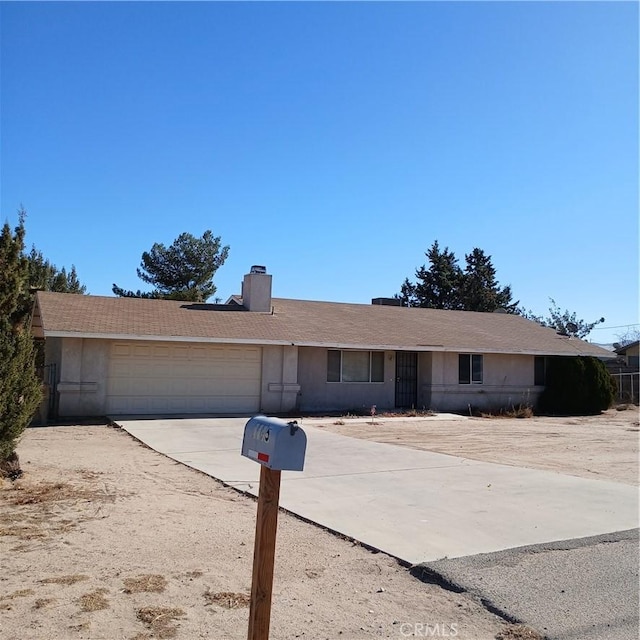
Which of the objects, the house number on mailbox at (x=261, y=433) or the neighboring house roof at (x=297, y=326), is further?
the neighboring house roof at (x=297, y=326)

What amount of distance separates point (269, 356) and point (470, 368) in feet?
28.1

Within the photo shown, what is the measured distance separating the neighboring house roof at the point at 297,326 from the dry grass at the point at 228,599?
13.7 meters

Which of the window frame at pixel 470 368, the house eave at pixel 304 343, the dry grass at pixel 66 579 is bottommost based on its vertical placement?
the dry grass at pixel 66 579

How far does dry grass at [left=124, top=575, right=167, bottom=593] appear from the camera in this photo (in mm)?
4914

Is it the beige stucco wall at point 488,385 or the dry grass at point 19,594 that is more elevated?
the beige stucco wall at point 488,385

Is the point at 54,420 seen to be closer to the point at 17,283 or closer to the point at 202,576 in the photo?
the point at 17,283

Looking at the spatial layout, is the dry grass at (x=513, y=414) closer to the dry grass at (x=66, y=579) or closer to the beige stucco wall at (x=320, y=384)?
the beige stucco wall at (x=320, y=384)

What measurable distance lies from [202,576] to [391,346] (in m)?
17.1

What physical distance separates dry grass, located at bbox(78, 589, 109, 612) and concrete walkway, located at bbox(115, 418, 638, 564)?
2.66 metres

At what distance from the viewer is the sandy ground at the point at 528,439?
12.1m

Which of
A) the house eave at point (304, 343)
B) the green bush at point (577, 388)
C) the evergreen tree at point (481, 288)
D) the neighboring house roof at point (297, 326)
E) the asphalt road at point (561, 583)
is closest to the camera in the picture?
the asphalt road at point (561, 583)

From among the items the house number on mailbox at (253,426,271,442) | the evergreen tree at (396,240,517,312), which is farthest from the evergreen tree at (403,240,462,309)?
the house number on mailbox at (253,426,271,442)

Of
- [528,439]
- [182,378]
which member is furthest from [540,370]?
[182,378]

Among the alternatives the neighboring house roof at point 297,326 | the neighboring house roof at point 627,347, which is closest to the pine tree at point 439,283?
the neighboring house roof at point 627,347
